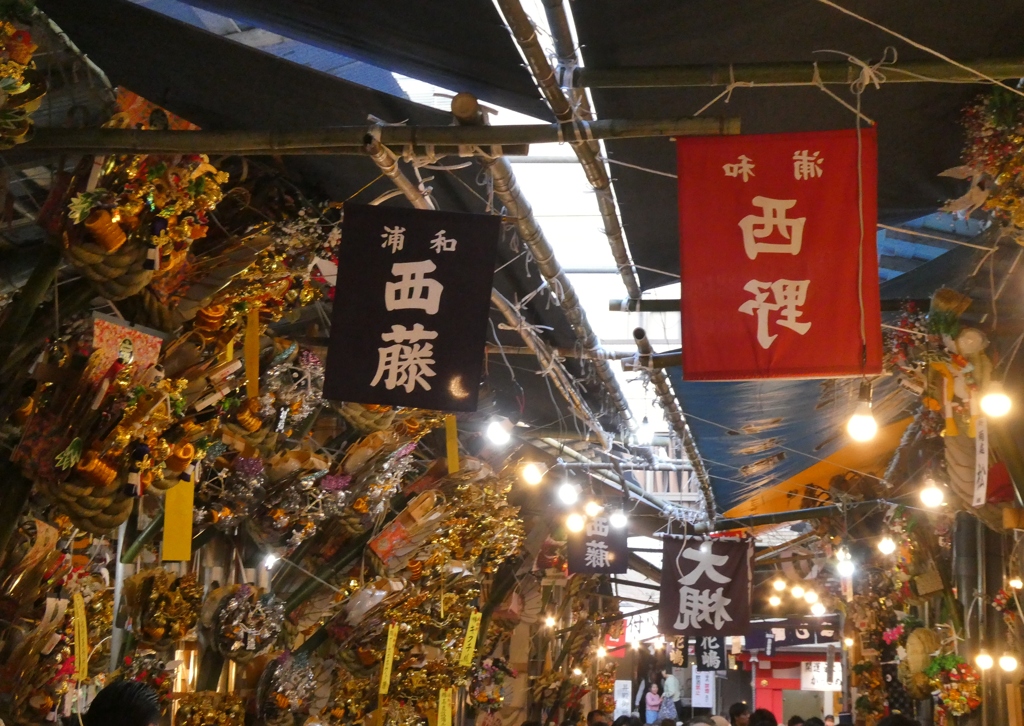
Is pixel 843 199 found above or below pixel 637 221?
below

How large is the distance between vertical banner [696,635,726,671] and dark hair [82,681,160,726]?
1650cm

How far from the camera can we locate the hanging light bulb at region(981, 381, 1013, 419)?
223 inches

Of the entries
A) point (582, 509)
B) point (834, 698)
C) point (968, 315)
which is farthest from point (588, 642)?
point (834, 698)

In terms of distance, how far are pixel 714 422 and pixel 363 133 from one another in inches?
218

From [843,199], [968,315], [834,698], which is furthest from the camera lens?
[834,698]

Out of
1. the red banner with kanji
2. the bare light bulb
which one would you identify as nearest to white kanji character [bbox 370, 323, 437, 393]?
the red banner with kanji

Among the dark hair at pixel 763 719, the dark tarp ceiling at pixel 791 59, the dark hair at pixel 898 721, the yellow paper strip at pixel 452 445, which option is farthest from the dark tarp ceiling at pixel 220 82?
the dark hair at pixel 763 719

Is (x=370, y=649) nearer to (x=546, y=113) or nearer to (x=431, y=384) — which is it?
(x=431, y=384)

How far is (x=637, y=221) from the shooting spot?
571 cm

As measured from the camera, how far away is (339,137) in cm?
407

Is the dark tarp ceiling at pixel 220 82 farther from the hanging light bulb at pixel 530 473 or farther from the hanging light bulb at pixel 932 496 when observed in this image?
the hanging light bulb at pixel 932 496

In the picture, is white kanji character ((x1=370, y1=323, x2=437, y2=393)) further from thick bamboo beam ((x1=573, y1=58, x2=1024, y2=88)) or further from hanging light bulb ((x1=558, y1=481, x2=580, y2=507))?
hanging light bulb ((x1=558, y1=481, x2=580, y2=507))

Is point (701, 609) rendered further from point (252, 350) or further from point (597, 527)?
point (252, 350)

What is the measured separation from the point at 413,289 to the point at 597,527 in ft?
28.0
